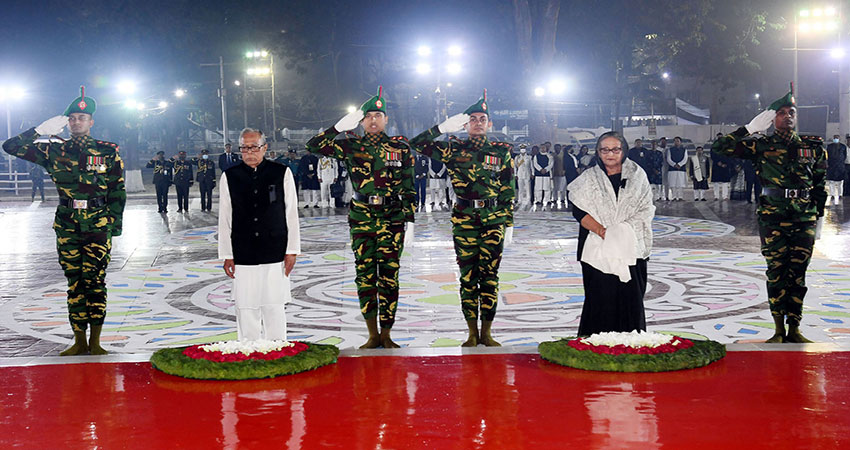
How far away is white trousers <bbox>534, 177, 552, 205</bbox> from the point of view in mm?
24688

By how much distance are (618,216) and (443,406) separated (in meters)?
2.04

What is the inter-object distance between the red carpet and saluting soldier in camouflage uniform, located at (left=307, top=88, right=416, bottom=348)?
908 mm

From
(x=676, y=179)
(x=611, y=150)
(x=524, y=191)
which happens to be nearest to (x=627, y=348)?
(x=611, y=150)

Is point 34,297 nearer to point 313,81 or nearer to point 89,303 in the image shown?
point 89,303

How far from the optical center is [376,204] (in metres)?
7.29

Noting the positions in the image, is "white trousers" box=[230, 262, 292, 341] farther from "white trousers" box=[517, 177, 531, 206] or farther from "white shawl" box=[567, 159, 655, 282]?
"white trousers" box=[517, 177, 531, 206]

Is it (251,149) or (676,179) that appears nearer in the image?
(251,149)

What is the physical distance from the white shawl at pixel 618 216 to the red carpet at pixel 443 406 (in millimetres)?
823

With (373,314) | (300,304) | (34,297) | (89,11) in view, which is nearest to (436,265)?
(300,304)

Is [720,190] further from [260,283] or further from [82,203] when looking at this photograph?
[82,203]

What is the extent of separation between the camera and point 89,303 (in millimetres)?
7398

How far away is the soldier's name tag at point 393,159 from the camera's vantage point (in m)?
7.33

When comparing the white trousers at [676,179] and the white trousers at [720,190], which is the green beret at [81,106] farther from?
the white trousers at [720,190]

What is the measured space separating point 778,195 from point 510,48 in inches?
1198
